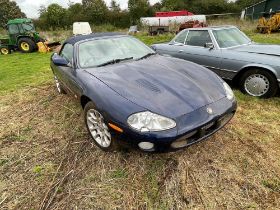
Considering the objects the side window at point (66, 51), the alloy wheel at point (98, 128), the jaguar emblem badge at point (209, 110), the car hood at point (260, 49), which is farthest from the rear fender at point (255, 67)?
the side window at point (66, 51)

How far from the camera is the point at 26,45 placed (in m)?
14.6

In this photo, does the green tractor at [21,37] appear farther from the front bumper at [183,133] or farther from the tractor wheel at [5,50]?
the front bumper at [183,133]

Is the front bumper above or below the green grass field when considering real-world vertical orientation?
above

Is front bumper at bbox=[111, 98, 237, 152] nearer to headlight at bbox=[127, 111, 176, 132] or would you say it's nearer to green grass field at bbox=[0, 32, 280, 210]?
headlight at bbox=[127, 111, 176, 132]

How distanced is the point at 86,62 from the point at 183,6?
44181 mm

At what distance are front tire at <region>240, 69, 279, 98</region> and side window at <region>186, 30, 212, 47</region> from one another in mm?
1215

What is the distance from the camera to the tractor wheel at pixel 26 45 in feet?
47.6

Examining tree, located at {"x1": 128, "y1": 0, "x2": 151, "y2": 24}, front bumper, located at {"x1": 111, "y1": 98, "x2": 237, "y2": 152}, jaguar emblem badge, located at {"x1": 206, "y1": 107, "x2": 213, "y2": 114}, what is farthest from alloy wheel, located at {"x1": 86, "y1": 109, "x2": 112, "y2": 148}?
tree, located at {"x1": 128, "y1": 0, "x2": 151, "y2": 24}

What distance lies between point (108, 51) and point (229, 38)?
9.89 ft

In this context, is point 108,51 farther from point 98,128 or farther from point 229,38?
point 229,38

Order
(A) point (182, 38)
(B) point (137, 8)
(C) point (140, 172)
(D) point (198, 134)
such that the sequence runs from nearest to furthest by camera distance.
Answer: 1. (D) point (198, 134)
2. (C) point (140, 172)
3. (A) point (182, 38)
4. (B) point (137, 8)

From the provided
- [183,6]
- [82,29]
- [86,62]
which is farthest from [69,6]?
[86,62]

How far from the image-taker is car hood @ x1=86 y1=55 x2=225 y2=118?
8.91 feet

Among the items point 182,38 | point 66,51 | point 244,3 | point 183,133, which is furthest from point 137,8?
point 183,133
